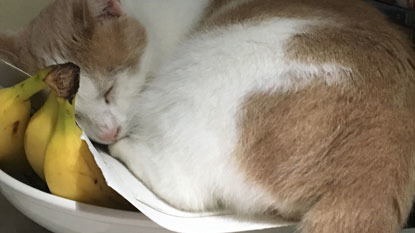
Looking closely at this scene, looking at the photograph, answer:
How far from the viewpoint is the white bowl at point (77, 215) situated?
825 mm

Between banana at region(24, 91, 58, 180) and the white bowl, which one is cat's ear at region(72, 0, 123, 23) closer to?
banana at region(24, 91, 58, 180)

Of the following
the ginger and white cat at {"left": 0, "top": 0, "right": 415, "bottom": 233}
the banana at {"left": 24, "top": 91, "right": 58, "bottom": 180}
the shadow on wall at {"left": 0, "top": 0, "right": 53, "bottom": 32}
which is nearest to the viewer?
the ginger and white cat at {"left": 0, "top": 0, "right": 415, "bottom": 233}

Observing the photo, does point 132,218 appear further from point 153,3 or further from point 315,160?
point 153,3

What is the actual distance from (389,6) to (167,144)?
60 cm

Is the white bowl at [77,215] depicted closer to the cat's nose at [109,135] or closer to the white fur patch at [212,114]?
the white fur patch at [212,114]

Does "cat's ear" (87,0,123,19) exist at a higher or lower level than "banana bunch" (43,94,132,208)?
higher

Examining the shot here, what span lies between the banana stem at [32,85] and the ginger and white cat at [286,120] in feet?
0.40

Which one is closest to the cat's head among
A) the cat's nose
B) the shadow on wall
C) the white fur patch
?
the cat's nose

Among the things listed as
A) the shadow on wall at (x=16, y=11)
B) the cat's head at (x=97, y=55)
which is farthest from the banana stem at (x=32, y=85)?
the shadow on wall at (x=16, y=11)

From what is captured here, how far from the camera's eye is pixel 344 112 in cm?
80

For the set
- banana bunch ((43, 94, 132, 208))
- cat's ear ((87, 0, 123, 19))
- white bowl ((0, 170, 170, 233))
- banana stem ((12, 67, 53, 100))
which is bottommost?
white bowl ((0, 170, 170, 233))

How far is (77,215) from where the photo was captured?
834 mm

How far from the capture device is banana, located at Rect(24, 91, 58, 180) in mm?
903

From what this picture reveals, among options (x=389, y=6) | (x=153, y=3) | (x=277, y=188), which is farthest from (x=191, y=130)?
(x=389, y=6)
